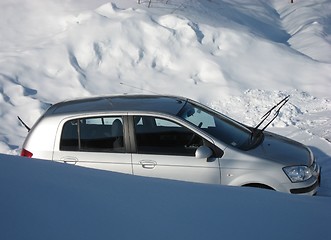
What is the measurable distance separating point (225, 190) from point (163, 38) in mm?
8409

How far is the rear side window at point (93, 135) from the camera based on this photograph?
16.3ft

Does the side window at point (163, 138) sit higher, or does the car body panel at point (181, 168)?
the side window at point (163, 138)

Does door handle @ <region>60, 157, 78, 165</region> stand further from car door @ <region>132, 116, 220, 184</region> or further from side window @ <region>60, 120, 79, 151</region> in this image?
car door @ <region>132, 116, 220, 184</region>

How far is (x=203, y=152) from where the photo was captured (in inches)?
185

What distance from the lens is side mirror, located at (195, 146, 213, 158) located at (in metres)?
4.70

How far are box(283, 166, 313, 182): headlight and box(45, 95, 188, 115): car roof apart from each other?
148 centimetres

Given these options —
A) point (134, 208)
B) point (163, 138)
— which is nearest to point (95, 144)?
point (163, 138)

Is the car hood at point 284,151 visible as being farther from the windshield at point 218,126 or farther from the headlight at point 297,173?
the windshield at point 218,126

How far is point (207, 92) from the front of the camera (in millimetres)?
9703

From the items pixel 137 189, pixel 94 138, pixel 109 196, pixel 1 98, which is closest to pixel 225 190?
pixel 137 189

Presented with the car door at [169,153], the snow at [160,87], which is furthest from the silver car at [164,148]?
the snow at [160,87]

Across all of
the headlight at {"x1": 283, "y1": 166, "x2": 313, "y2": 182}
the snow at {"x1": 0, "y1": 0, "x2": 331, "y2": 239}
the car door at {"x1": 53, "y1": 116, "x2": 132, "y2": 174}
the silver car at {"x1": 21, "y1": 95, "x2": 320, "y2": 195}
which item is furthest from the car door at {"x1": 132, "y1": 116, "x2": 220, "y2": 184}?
the snow at {"x1": 0, "y1": 0, "x2": 331, "y2": 239}

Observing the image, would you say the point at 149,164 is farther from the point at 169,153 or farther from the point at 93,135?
the point at 93,135

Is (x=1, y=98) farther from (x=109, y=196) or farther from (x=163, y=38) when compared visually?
(x=109, y=196)
